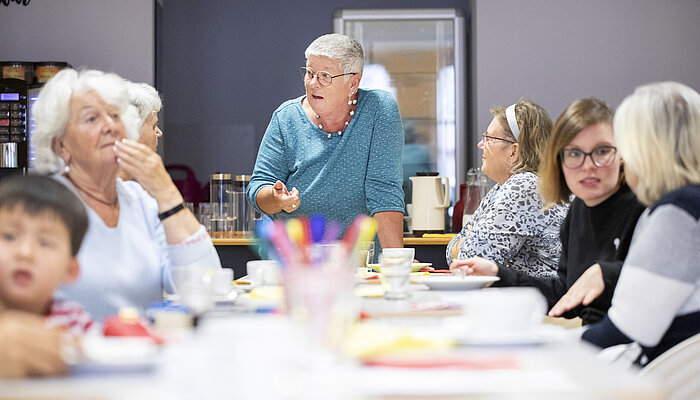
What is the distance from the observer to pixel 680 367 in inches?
46.7

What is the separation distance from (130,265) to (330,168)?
4.38 feet

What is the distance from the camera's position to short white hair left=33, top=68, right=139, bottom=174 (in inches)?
61.3

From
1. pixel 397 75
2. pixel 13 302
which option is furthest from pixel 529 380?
pixel 397 75

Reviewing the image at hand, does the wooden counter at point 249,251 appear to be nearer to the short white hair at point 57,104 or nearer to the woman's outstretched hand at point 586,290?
the woman's outstretched hand at point 586,290

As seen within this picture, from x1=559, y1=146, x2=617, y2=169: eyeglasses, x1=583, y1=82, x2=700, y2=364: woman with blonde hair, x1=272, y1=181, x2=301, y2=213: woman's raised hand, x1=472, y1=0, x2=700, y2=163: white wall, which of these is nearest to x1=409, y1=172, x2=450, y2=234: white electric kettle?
x1=472, y1=0, x2=700, y2=163: white wall

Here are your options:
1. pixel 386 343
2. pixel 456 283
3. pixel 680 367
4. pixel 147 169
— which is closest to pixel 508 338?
pixel 386 343

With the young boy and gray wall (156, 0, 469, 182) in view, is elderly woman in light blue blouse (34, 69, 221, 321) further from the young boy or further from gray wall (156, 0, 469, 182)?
gray wall (156, 0, 469, 182)

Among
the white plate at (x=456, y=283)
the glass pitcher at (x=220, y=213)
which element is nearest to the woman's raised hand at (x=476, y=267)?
the white plate at (x=456, y=283)

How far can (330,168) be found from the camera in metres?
2.85

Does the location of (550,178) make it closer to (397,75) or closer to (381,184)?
(381,184)

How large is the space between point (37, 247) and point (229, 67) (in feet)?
14.1

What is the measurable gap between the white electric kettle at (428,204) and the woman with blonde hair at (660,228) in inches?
102

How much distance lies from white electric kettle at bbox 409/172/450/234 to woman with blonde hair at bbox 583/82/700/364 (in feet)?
8.54

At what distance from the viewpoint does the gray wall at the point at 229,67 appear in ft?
17.2
